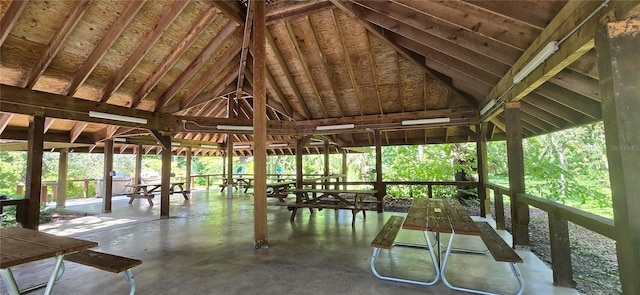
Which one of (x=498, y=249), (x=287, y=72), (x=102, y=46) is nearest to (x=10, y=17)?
(x=102, y=46)

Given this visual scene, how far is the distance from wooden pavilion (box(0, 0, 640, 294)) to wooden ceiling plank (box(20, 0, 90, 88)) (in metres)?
0.03

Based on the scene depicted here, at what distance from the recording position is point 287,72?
6797 mm

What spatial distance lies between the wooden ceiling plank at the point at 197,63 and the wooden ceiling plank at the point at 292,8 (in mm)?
823

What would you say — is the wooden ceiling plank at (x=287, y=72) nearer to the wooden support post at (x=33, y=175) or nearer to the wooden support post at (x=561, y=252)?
the wooden support post at (x=33, y=175)

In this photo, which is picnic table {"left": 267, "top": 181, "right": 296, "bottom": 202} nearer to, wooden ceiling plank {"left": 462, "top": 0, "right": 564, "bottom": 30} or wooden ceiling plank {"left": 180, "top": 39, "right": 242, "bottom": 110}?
wooden ceiling plank {"left": 180, "top": 39, "right": 242, "bottom": 110}

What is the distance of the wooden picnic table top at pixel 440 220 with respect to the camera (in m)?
2.67

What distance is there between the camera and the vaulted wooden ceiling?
10.2 ft

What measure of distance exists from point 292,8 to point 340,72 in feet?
7.32

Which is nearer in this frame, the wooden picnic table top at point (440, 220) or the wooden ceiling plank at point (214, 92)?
the wooden picnic table top at point (440, 220)

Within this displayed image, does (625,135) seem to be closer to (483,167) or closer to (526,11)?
(526,11)

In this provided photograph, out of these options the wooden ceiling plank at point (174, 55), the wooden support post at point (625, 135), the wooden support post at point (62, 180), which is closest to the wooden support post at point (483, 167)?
the wooden support post at point (625, 135)

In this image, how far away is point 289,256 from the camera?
12.5 ft

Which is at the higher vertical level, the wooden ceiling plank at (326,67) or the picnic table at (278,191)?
the wooden ceiling plank at (326,67)

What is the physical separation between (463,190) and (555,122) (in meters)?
4.24
